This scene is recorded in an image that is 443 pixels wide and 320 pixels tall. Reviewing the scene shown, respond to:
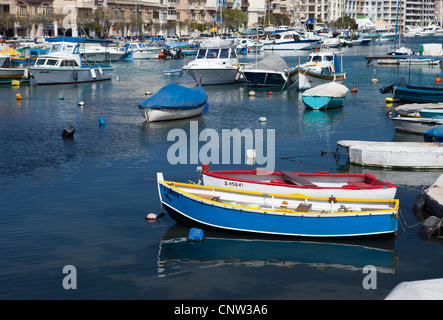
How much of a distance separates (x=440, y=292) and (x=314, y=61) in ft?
150

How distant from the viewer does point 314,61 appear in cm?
5478

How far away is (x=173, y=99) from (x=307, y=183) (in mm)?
18931

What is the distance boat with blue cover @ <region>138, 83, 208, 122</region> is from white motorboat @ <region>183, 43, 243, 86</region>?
57.1 ft

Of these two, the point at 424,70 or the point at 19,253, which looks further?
the point at 424,70

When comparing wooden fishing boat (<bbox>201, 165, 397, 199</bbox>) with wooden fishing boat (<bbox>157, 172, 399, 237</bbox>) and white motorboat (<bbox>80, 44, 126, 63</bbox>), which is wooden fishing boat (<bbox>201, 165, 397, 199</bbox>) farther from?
white motorboat (<bbox>80, 44, 126, 63</bbox>)

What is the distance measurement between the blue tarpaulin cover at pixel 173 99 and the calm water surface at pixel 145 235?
119 centimetres

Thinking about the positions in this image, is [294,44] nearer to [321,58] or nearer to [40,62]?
[321,58]

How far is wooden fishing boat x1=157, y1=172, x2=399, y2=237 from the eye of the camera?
654 inches

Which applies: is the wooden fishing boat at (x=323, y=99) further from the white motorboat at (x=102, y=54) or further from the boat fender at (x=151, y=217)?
the white motorboat at (x=102, y=54)

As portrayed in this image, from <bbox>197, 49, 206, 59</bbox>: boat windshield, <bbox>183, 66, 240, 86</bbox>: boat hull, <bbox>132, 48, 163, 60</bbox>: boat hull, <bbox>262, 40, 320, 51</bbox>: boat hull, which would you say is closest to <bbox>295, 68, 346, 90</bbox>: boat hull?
<bbox>183, 66, 240, 86</bbox>: boat hull

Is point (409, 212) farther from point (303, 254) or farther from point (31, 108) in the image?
point (31, 108)

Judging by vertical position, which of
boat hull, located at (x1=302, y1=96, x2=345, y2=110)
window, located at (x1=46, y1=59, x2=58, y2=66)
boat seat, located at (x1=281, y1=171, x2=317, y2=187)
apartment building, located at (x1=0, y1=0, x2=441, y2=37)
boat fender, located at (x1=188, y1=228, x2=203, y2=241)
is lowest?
boat fender, located at (x1=188, y1=228, x2=203, y2=241)

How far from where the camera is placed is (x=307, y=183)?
60.3 feet

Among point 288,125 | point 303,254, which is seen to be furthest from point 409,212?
point 288,125
